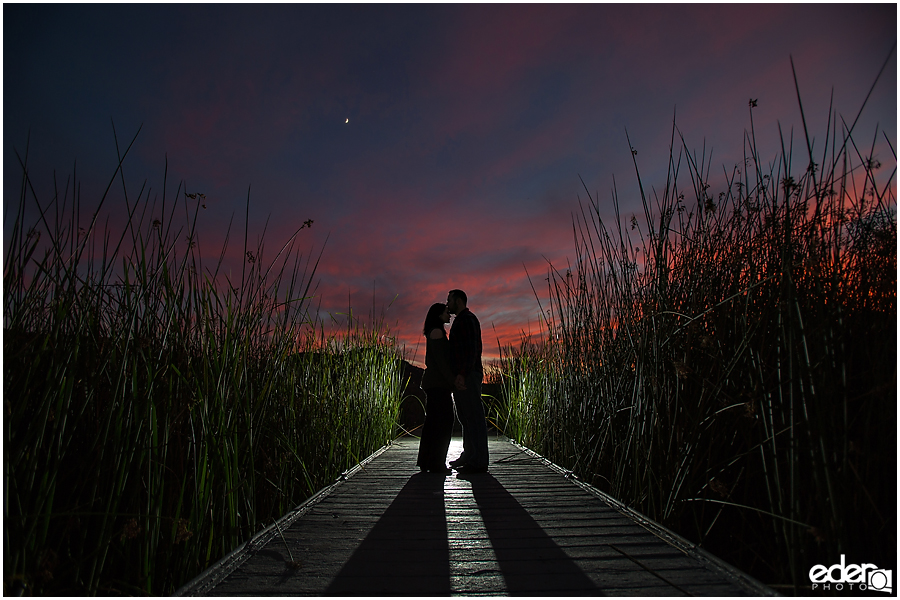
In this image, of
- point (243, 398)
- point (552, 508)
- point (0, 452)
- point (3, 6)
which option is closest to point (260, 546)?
point (243, 398)

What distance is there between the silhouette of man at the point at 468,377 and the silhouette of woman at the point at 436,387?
10 cm

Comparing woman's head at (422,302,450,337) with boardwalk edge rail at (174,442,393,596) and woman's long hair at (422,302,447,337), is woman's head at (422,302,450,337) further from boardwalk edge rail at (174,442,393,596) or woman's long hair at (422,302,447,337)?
boardwalk edge rail at (174,442,393,596)

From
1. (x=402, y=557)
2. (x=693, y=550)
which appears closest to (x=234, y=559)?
(x=402, y=557)

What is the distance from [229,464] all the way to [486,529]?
1.00 meters

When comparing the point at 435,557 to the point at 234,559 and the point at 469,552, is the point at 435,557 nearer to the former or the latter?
the point at 469,552

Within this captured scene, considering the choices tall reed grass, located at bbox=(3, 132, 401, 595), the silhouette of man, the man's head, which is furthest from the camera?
the man's head

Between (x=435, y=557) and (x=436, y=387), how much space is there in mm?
1709

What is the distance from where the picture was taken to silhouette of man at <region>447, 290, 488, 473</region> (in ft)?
9.80

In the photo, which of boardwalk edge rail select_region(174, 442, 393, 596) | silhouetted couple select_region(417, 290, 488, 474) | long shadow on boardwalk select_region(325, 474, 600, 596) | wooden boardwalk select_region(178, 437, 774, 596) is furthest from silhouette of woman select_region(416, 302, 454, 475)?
boardwalk edge rail select_region(174, 442, 393, 596)

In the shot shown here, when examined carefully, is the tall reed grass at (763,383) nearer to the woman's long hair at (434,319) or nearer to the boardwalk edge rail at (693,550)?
the boardwalk edge rail at (693,550)

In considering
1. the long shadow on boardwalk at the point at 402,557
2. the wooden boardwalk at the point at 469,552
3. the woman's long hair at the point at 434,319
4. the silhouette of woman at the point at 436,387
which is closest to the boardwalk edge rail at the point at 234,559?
the wooden boardwalk at the point at 469,552

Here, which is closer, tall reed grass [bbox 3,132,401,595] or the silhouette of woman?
tall reed grass [bbox 3,132,401,595]

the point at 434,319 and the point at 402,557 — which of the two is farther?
the point at 434,319

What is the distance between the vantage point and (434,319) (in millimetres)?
3207
